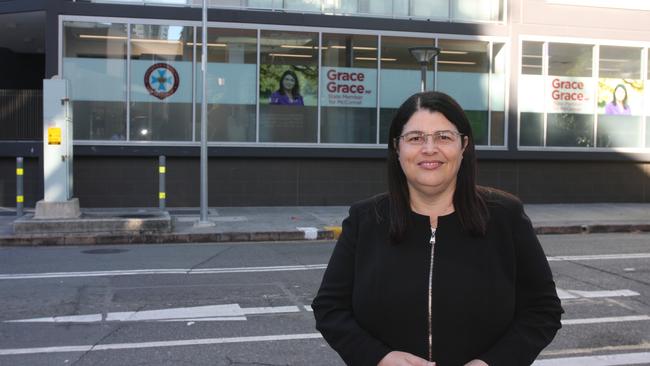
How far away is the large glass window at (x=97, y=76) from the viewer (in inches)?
615

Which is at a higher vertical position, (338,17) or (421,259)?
(338,17)

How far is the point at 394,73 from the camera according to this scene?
17.2 metres

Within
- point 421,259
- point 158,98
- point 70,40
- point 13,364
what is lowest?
point 13,364

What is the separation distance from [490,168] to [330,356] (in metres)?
13.5

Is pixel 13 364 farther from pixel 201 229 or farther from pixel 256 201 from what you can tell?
pixel 256 201

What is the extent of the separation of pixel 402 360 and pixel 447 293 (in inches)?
10.2

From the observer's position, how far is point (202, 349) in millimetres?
5328

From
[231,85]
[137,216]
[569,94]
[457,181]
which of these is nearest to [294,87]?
[231,85]

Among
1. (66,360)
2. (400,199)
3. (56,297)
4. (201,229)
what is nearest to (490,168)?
(201,229)

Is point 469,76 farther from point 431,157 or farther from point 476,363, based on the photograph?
point 476,363

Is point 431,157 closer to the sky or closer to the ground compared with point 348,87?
closer to the ground

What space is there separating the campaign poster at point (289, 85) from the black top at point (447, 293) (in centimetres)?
1459

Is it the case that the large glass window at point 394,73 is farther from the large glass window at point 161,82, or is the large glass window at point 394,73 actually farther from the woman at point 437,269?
the woman at point 437,269

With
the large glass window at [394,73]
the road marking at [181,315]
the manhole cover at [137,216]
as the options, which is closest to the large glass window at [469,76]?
the large glass window at [394,73]
